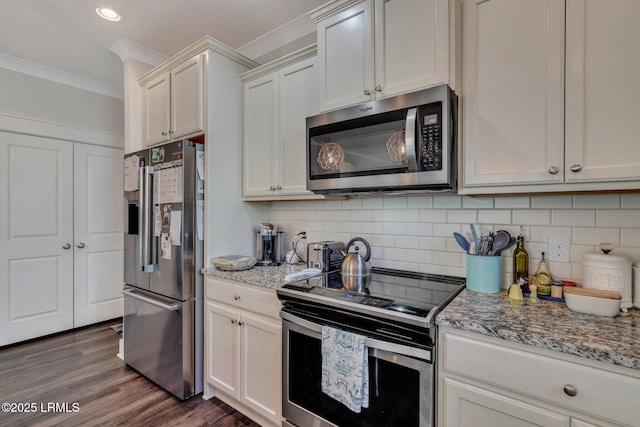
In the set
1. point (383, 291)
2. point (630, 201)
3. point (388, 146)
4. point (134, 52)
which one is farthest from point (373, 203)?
point (134, 52)

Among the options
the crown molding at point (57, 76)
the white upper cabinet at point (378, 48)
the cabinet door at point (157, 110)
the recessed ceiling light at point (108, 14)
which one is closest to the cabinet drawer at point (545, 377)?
the white upper cabinet at point (378, 48)

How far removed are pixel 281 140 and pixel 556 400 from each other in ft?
6.29

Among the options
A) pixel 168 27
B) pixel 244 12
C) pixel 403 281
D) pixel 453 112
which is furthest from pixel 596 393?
pixel 168 27

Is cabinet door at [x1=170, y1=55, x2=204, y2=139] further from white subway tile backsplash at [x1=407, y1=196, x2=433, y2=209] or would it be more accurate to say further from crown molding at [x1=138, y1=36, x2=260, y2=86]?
white subway tile backsplash at [x1=407, y1=196, x2=433, y2=209]

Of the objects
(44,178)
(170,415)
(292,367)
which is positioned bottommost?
(170,415)

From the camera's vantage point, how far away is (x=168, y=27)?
96.2 inches

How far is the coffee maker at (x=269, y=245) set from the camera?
7.55 ft

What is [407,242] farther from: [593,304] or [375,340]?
[593,304]

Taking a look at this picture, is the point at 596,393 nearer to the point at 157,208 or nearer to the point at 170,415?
the point at 170,415

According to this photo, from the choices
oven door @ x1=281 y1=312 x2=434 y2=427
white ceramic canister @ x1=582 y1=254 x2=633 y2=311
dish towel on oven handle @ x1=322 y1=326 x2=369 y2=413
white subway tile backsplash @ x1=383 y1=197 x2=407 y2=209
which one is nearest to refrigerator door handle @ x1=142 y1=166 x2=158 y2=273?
oven door @ x1=281 y1=312 x2=434 y2=427

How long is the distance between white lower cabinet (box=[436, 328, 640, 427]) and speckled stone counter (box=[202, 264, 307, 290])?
0.94 m

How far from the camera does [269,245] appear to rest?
7.61 ft

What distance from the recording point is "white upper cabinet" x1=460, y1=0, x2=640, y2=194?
112cm

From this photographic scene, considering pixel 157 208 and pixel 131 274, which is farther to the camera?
pixel 131 274
